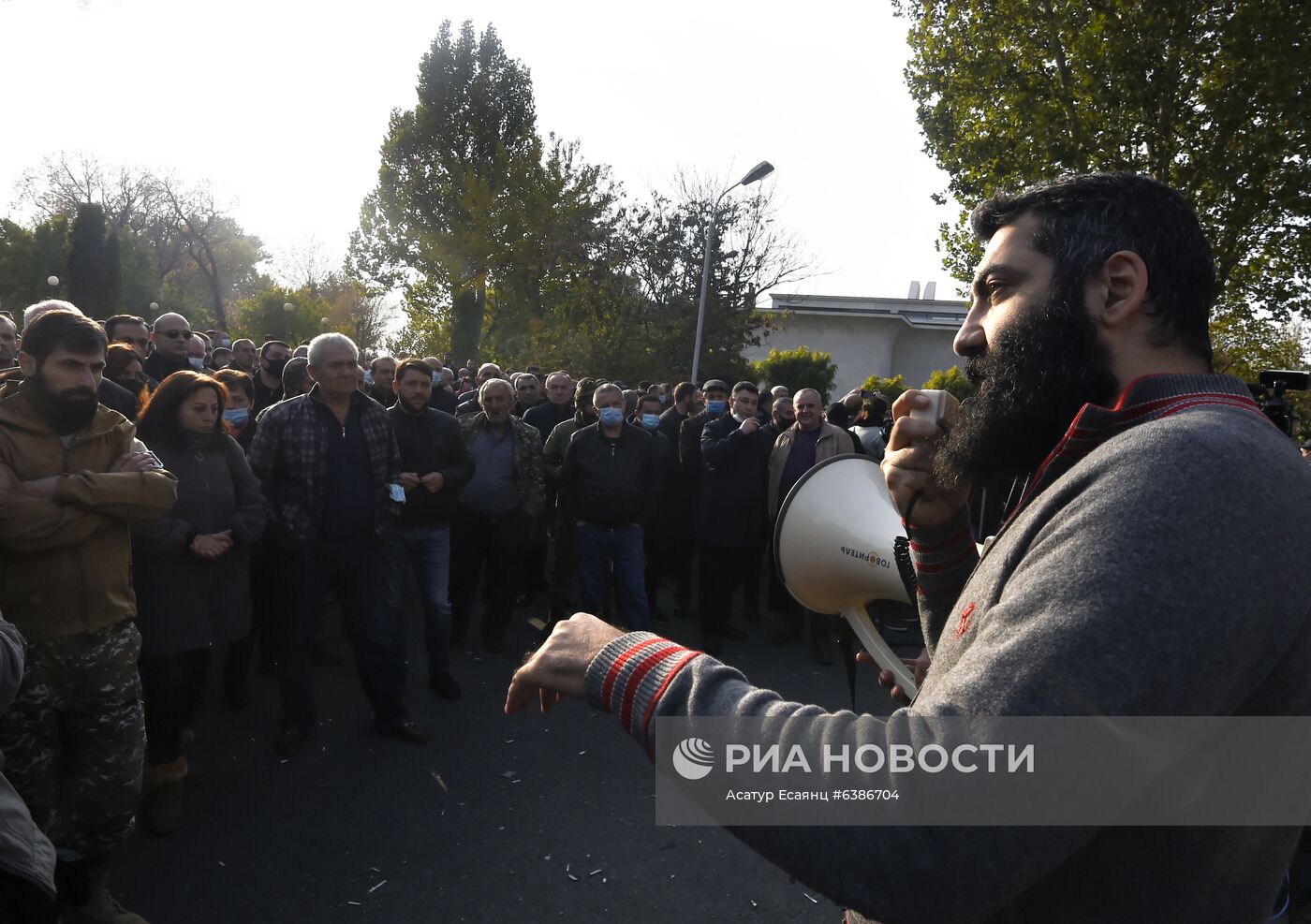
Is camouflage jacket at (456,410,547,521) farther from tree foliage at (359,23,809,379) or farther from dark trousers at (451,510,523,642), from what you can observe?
tree foliage at (359,23,809,379)

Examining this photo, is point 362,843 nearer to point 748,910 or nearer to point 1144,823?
point 748,910

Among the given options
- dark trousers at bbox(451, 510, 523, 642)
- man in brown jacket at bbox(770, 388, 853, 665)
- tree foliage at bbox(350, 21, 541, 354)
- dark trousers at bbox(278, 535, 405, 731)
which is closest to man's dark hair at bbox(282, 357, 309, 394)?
dark trousers at bbox(451, 510, 523, 642)

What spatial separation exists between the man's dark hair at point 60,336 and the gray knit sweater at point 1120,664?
→ 2811mm

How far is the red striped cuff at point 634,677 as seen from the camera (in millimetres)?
979

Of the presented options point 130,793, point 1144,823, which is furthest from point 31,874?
point 1144,823

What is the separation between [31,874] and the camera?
1.73 m

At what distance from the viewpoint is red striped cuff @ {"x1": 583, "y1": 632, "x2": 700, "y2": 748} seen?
98 centimetres

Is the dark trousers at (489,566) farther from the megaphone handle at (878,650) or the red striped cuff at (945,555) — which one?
the red striped cuff at (945,555)

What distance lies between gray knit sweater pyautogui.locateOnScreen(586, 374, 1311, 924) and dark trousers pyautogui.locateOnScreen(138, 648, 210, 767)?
339 centimetres

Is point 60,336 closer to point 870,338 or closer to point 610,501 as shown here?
point 610,501

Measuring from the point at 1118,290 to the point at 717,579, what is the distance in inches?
222

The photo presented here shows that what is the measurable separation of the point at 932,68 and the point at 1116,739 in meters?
15.4

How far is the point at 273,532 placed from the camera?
14.1 ft

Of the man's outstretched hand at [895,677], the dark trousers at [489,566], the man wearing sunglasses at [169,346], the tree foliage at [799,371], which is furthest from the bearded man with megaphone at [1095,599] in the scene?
the tree foliage at [799,371]
